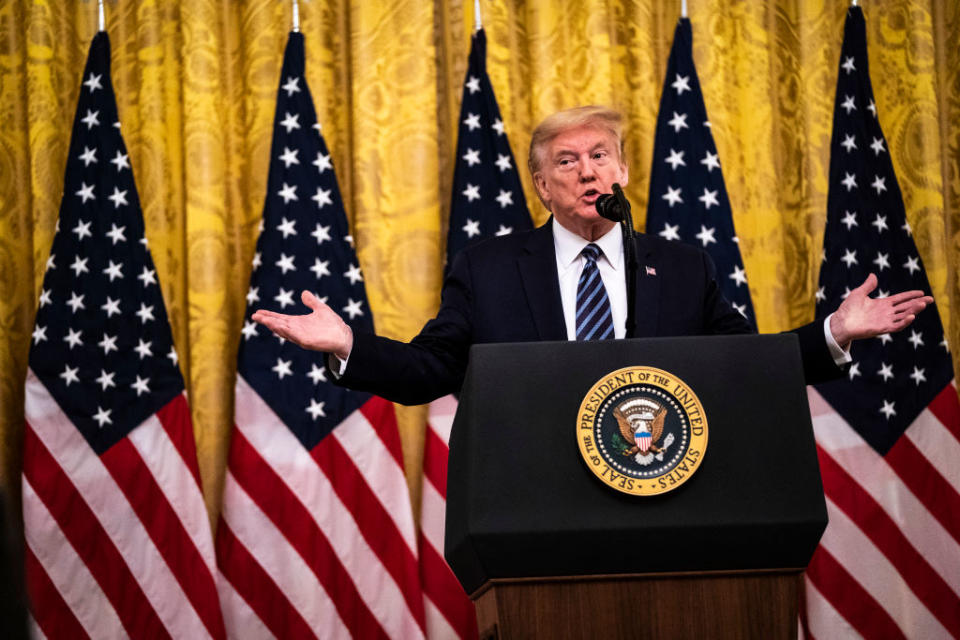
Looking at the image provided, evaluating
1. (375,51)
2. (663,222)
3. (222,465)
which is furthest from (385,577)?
(375,51)

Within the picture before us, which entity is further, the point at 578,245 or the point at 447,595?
the point at 447,595

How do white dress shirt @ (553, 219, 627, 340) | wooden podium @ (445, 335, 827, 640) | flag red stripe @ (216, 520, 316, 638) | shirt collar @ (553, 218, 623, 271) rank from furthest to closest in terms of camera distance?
flag red stripe @ (216, 520, 316, 638) → shirt collar @ (553, 218, 623, 271) → white dress shirt @ (553, 219, 627, 340) → wooden podium @ (445, 335, 827, 640)

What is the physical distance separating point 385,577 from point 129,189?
190 centimetres

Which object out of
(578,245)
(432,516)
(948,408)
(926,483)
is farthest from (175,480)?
(948,408)

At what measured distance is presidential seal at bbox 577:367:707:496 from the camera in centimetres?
188

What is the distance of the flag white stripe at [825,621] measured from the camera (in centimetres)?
450

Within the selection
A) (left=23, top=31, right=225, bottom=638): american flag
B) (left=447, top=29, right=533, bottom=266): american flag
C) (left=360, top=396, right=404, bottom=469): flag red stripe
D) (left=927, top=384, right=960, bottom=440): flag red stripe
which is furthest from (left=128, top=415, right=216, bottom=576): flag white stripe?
(left=927, top=384, right=960, bottom=440): flag red stripe

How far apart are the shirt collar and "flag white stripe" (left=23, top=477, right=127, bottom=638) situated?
7.88 feet

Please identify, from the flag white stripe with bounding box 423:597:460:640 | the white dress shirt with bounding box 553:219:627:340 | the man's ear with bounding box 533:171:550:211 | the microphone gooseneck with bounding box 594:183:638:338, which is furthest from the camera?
the flag white stripe with bounding box 423:597:460:640

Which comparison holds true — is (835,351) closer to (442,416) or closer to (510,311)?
(510,311)

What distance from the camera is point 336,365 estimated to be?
8.36 feet

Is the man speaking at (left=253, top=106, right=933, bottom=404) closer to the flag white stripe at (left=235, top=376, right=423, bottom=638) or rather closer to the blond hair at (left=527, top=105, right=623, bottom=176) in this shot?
the blond hair at (left=527, top=105, right=623, bottom=176)

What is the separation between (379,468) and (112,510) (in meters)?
1.04

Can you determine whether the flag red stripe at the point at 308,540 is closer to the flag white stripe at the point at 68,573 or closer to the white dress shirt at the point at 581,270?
the flag white stripe at the point at 68,573
